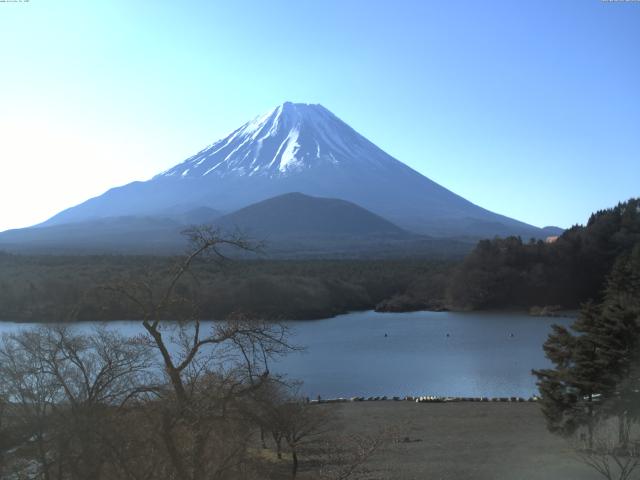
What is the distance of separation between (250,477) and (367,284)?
35426 millimetres

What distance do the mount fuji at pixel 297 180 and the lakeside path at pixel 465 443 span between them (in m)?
68.3

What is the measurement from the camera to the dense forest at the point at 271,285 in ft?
85.5

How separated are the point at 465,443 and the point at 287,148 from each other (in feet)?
276

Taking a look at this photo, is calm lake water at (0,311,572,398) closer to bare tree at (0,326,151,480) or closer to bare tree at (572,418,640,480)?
bare tree at (572,418,640,480)

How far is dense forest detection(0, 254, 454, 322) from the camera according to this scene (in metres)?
26.1

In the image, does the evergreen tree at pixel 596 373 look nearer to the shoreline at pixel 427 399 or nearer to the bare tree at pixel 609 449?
the bare tree at pixel 609 449

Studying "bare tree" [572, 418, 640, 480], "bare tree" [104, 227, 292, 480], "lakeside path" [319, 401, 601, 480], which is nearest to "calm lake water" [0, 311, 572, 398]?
"lakeside path" [319, 401, 601, 480]

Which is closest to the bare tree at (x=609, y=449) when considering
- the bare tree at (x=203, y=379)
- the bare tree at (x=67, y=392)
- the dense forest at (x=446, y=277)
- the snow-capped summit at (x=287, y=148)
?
the bare tree at (x=203, y=379)

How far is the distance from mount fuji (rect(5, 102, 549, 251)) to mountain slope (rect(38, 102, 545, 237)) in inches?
5.2

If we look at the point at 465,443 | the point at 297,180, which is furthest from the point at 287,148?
the point at 465,443

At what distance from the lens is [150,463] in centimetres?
422

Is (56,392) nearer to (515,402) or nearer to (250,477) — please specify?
(250,477)

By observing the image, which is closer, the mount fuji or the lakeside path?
the lakeside path

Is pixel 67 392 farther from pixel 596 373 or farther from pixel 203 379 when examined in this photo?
pixel 596 373
